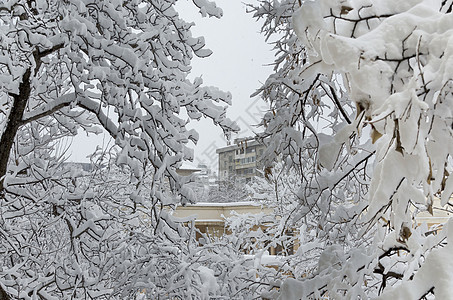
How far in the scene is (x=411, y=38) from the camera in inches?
38.5

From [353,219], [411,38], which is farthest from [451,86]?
[353,219]

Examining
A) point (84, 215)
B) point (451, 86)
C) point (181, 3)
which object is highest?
point (181, 3)

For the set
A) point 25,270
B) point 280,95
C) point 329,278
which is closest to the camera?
point 329,278

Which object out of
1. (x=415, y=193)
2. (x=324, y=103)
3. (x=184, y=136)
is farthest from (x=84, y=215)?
(x=415, y=193)

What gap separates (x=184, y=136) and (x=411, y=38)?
8.30 ft

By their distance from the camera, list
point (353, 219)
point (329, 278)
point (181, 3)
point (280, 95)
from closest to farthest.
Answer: point (329, 278) < point (353, 219) < point (280, 95) < point (181, 3)

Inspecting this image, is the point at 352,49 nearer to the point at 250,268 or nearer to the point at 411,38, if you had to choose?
the point at 411,38

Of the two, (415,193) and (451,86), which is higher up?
(451,86)

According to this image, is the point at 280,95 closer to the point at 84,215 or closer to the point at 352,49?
the point at 84,215

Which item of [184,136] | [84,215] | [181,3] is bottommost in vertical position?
[84,215]

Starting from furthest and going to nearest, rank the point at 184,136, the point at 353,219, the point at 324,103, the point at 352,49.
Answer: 1. the point at 324,103
2. the point at 184,136
3. the point at 353,219
4. the point at 352,49

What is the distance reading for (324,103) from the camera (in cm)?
372

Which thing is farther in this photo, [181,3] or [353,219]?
[181,3]

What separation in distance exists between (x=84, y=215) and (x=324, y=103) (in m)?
2.22
